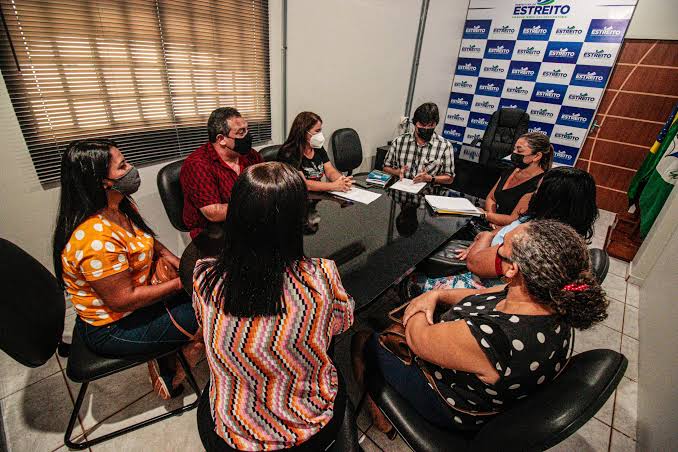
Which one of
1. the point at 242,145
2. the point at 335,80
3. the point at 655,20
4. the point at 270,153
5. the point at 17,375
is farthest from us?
the point at 655,20

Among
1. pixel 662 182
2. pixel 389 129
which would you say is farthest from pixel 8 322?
pixel 662 182

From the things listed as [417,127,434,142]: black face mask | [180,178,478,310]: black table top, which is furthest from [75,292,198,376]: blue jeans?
[417,127,434,142]: black face mask

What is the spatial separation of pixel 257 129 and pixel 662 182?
12.1 feet

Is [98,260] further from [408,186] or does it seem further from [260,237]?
[408,186]

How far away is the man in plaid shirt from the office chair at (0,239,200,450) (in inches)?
87.0

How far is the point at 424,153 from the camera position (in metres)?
2.75

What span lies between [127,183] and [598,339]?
290 cm

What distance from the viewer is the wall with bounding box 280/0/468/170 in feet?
9.30

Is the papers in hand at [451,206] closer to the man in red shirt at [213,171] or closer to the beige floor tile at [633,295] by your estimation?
the man in red shirt at [213,171]

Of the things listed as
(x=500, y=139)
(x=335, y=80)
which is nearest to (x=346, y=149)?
(x=335, y=80)

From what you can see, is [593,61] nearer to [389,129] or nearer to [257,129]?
[389,129]

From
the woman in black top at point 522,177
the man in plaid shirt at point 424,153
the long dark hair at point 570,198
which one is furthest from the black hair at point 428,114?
the long dark hair at point 570,198

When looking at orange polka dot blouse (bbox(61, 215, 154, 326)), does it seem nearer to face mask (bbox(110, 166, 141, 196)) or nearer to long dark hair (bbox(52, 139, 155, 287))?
long dark hair (bbox(52, 139, 155, 287))

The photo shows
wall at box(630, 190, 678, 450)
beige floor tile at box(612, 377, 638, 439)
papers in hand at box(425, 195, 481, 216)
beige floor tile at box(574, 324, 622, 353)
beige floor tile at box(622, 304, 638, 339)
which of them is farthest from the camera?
beige floor tile at box(622, 304, 638, 339)
